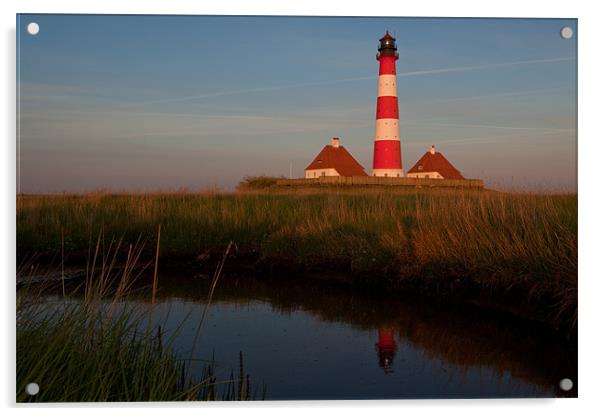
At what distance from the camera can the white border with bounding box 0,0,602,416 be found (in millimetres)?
3260

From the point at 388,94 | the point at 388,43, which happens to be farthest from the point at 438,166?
the point at 388,43

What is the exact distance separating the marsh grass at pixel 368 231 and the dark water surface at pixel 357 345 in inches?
12.5

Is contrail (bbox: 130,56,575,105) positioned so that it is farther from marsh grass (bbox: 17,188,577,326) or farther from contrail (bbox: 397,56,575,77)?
marsh grass (bbox: 17,188,577,326)

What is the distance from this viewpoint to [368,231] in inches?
225

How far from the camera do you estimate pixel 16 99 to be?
11.0ft

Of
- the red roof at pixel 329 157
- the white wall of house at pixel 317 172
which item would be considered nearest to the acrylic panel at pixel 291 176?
the red roof at pixel 329 157

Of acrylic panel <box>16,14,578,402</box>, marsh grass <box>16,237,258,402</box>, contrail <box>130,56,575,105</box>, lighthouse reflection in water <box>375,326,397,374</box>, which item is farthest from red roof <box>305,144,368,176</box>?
marsh grass <box>16,237,258,402</box>

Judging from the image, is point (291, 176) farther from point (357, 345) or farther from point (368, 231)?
point (357, 345)

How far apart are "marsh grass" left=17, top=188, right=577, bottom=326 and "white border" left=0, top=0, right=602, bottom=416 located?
0.18m
